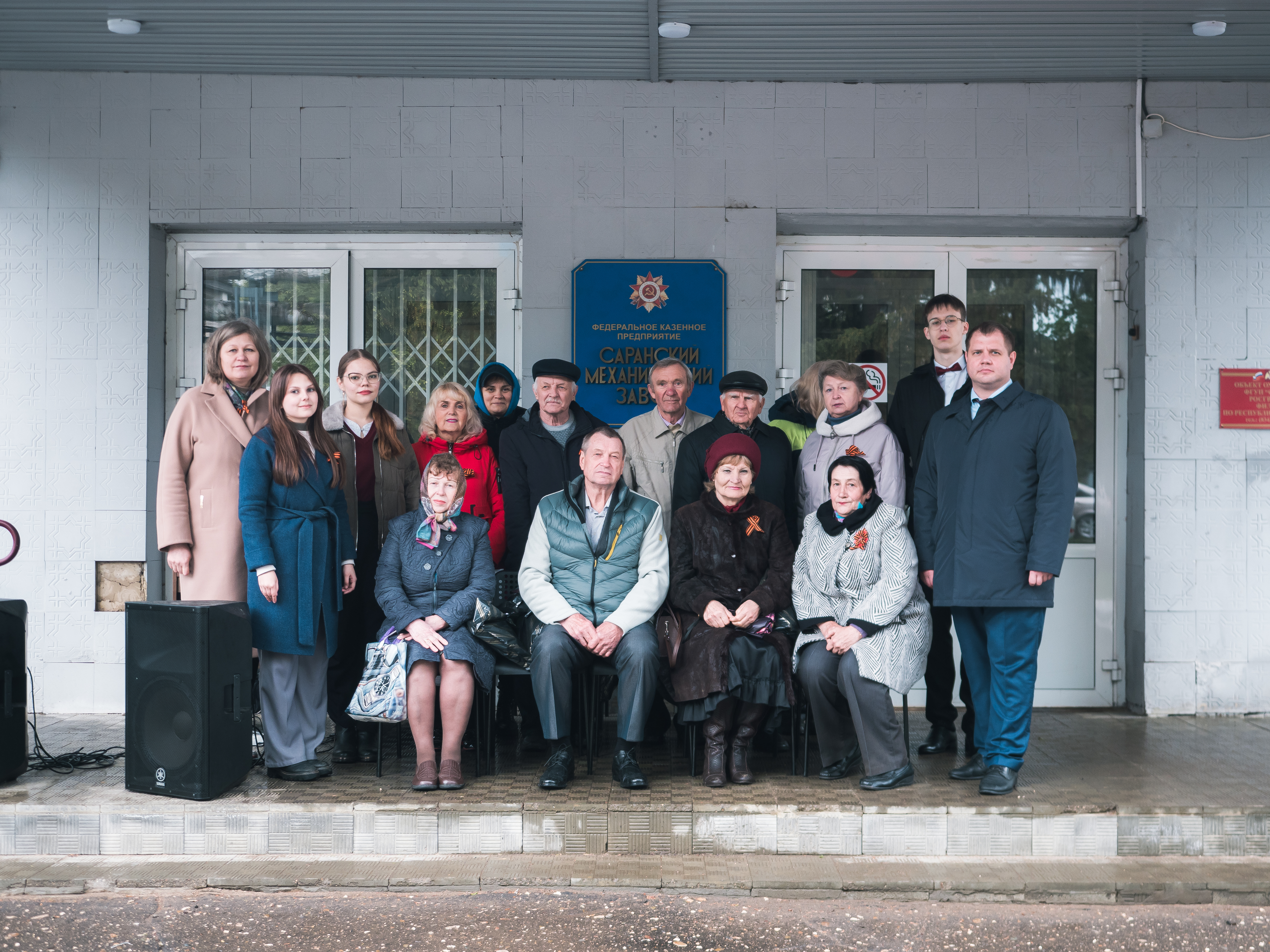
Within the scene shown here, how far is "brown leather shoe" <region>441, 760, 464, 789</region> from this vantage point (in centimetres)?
403

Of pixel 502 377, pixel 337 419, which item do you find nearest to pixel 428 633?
pixel 337 419

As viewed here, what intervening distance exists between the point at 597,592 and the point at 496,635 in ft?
1.42

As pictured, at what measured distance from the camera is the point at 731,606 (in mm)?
4355

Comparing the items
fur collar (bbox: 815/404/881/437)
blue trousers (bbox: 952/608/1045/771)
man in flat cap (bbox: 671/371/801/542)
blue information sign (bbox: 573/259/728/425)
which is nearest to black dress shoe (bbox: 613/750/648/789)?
man in flat cap (bbox: 671/371/801/542)

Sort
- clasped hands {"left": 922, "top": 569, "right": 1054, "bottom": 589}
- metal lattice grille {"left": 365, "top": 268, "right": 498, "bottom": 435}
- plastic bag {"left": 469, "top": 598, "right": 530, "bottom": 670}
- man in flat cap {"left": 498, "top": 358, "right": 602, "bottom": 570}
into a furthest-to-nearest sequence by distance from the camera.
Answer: metal lattice grille {"left": 365, "top": 268, "right": 498, "bottom": 435}
man in flat cap {"left": 498, "top": 358, "right": 602, "bottom": 570}
plastic bag {"left": 469, "top": 598, "right": 530, "bottom": 670}
clasped hands {"left": 922, "top": 569, "right": 1054, "bottom": 589}

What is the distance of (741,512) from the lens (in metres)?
4.41

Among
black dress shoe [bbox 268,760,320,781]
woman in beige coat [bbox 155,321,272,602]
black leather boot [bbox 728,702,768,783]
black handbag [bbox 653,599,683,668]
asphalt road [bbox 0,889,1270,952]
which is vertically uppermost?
woman in beige coat [bbox 155,321,272,602]

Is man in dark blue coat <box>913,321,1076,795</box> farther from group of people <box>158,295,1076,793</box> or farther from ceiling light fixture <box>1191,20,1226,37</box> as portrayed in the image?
ceiling light fixture <box>1191,20,1226,37</box>

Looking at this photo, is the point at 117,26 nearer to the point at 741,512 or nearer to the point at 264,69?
the point at 264,69

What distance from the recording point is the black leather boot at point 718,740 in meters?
4.14

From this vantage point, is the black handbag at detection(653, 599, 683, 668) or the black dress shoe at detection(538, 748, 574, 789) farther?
the black handbag at detection(653, 599, 683, 668)

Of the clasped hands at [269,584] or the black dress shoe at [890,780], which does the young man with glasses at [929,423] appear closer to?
the black dress shoe at [890,780]

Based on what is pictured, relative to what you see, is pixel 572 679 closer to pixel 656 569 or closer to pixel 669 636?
pixel 669 636

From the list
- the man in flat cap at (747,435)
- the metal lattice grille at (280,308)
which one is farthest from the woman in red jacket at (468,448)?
the metal lattice grille at (280,308)
